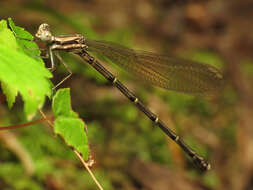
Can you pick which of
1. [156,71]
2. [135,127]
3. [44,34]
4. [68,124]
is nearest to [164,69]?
[156,71]

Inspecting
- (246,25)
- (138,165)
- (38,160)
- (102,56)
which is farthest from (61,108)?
(246,25)

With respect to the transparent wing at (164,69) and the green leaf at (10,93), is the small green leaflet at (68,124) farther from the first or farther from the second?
the transparent wing at (164,69)

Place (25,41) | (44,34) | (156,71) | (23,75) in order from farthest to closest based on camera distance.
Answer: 1. (156,71)
2. (44,34)
3. (25,41)
4. (23,75)

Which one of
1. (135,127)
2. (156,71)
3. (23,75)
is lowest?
(135,127)

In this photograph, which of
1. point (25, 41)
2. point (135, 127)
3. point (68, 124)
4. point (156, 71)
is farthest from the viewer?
point (135, 127)

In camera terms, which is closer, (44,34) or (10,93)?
(10,93)

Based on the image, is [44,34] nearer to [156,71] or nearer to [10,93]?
[10,93]

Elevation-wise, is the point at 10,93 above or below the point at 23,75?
below
